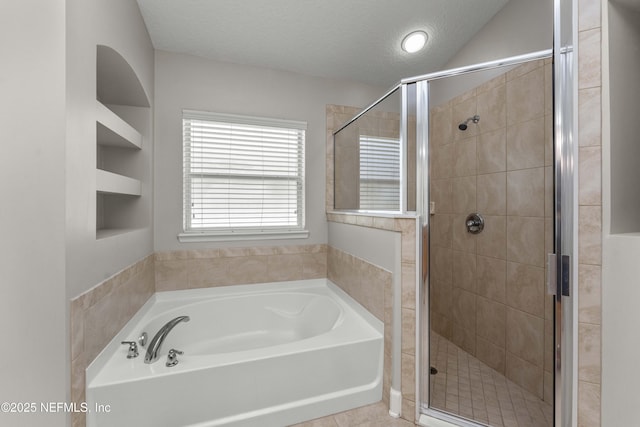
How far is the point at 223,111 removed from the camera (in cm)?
239

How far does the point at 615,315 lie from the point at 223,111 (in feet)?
8.79

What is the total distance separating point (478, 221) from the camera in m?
1.83

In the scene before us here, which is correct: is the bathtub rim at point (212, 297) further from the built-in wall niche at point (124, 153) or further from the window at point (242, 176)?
the built-in wall niche at point (124, 153)

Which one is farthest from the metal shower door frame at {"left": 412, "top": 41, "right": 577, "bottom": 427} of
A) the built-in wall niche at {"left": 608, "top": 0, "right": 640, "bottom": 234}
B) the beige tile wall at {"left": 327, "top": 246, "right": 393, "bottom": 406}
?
the beige tile wall at {"left": 327, "top": 246, "right": 393, "bottom": 406}

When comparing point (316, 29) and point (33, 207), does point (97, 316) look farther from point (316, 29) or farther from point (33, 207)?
point (316, 29)

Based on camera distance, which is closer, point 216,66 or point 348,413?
point 348,413

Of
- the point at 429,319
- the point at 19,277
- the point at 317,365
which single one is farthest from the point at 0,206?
the point at 429,319

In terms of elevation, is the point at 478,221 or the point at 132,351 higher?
the point at 478,221

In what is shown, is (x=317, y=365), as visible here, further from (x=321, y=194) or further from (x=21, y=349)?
(x=321, y=194)

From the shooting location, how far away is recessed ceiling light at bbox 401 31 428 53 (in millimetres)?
2148

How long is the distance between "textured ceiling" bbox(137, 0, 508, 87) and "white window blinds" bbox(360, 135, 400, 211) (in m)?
0.81

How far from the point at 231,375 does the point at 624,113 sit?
196 cm

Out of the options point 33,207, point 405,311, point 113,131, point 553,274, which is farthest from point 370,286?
point 113,131

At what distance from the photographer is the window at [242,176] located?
235 cm
